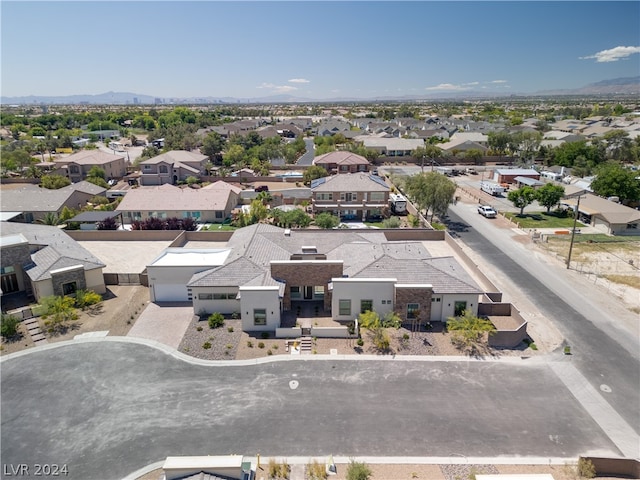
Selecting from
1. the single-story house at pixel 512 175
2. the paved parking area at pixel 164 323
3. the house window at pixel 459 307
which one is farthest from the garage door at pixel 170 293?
the single-story house at pixel 512 175

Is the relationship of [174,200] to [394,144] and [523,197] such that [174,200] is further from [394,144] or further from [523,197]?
[394,144]

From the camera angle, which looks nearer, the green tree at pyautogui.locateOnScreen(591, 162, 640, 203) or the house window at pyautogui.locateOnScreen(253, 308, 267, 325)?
the house window at pyautogui.locateOnScreen(253, 308, 267, 325)

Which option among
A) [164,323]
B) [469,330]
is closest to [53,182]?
[164,323]

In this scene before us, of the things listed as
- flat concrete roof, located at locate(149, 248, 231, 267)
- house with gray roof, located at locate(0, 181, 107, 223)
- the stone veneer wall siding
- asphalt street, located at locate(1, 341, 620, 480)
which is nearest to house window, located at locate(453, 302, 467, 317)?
the stone veneer wall siding

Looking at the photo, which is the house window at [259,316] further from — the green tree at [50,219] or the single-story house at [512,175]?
the single-story house at [512,175]

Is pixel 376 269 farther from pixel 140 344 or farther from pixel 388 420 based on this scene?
pixel 140 344

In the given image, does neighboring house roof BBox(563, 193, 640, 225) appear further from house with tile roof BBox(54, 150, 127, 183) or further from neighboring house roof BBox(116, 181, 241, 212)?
house with tile roof BBox(54, 150, 127, 183)
